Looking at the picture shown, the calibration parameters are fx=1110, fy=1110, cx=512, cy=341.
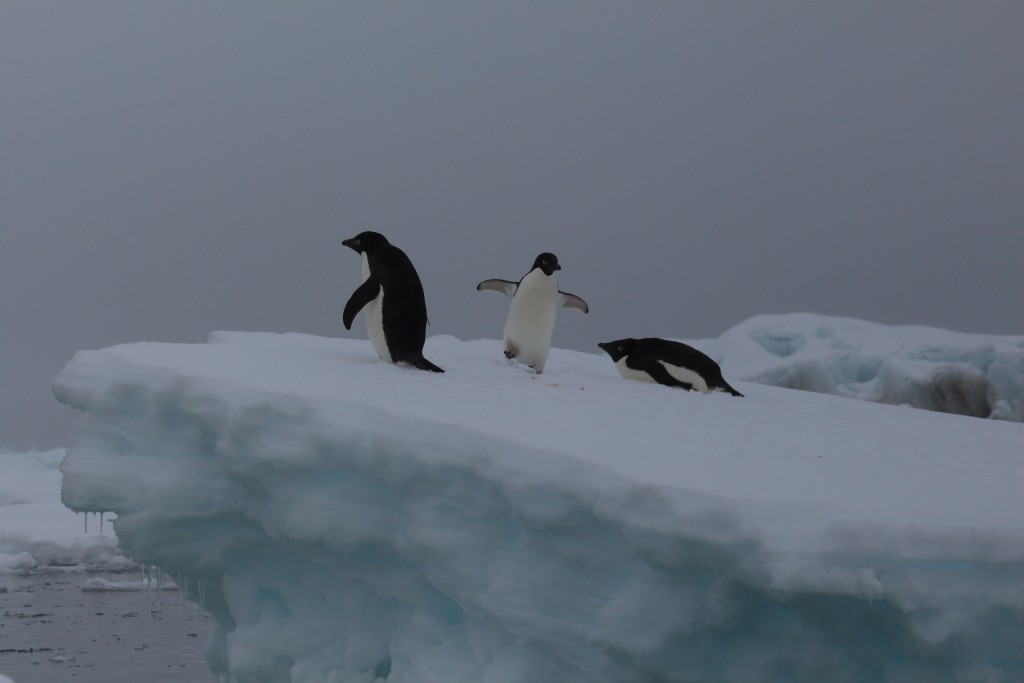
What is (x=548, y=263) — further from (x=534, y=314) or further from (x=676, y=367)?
(x=676, y=367)

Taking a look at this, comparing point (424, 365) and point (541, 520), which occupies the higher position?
point (541, 520)

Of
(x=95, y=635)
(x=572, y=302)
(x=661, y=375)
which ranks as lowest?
(x=95, y=635)

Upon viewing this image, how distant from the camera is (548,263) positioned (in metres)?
5.64

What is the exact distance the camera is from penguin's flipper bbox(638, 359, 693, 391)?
18.9 ft

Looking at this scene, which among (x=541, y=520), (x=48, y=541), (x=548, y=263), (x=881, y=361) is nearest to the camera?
(x=541, y=520)

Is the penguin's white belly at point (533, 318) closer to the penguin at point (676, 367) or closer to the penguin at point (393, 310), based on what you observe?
the penguin at point (676, 367)

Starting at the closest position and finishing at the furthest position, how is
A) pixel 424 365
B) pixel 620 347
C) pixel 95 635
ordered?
pixel 424 365 < pixel 620 347 < pixel 95 635

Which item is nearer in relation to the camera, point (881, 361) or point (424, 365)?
point (424, 365)

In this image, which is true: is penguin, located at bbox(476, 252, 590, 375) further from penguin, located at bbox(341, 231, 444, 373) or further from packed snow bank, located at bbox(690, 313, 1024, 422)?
packed snow bank, located at bbox(690, 313, 1024, 422)

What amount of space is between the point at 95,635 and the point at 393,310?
18.4ft

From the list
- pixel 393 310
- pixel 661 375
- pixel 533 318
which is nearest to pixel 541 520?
pixel 393 310

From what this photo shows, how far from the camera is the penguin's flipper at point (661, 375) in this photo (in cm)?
576

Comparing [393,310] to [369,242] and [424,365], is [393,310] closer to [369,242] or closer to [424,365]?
[424,365]

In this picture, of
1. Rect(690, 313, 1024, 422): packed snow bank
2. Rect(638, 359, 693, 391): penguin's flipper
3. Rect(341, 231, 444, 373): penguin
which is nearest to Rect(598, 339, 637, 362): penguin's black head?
Rect(638, 359, 693, 391): penguin's flipper
